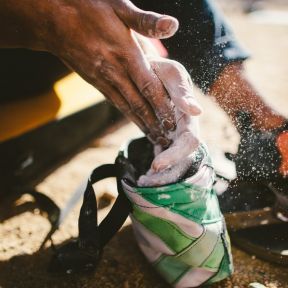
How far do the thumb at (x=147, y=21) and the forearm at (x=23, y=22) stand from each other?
0.25 meters

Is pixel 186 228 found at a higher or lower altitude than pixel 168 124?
lower

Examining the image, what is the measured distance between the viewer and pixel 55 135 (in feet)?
6.27

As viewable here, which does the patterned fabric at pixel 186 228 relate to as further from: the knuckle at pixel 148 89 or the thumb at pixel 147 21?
the thumb at pixel 147 21

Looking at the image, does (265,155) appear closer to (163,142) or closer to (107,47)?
(163,142)

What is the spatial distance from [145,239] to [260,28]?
5.16m

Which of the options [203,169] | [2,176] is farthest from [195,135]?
[2,176]

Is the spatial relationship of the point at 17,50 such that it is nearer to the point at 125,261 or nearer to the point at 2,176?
the point at 2,176

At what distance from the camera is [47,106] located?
191 cm

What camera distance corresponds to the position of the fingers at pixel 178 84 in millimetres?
1043

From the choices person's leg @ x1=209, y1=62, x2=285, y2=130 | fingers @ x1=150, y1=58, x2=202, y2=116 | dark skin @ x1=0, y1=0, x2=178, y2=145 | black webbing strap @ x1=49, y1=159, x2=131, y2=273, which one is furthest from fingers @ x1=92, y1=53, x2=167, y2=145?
person's leg @ x1=209, y1=62, x2=285, y2=130

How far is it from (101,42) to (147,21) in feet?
0.69

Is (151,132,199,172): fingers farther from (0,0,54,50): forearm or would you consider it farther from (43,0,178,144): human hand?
(0,0,54,50): forearm

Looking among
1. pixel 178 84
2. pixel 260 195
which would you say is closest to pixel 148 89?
pixel 178 84

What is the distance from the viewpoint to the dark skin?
1168mm
